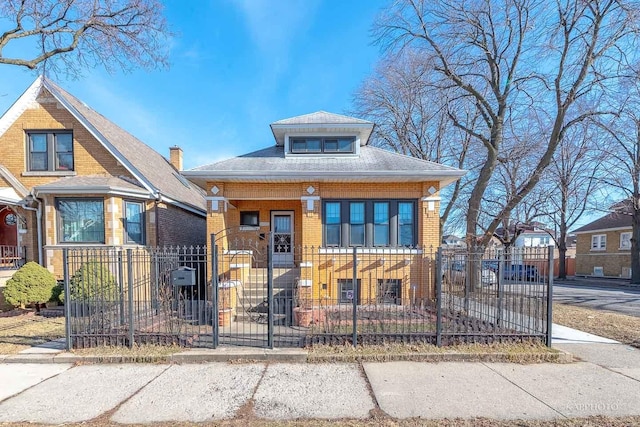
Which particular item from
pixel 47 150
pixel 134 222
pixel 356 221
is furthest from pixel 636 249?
pixel 47 150

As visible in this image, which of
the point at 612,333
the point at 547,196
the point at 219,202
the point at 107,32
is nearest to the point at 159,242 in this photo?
the point at 219,202

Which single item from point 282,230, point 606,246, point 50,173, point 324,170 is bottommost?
point 606,246

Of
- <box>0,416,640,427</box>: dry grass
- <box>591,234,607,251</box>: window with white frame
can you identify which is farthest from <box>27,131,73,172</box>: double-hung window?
<box>591,234,607,251</box>: window with white frame

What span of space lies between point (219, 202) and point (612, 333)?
38.0 feet

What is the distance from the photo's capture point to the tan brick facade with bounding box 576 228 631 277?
949 inches

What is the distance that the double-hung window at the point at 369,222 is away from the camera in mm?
10156

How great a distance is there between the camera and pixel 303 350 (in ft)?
19.4

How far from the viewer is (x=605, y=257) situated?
25609mm

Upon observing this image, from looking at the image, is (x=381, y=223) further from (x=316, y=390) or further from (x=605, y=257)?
(x=605, y=257)

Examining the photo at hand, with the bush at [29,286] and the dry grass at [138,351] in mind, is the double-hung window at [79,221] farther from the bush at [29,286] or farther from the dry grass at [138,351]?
the dry grass at [138,351]

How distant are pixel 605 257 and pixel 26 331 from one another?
36690 mm

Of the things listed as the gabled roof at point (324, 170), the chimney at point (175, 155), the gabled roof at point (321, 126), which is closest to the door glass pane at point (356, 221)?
the gabled roof at point (324, 170)

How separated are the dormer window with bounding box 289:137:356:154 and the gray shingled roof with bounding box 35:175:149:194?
567 cm

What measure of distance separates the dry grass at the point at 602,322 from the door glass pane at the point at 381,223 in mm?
5506
